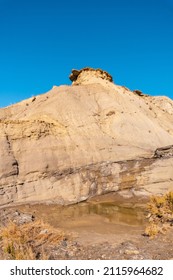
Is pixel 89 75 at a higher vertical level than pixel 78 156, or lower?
higher

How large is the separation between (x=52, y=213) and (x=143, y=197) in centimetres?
379

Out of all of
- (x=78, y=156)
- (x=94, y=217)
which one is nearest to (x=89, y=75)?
(x=78, y=156)

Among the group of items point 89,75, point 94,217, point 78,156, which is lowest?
point 94,217

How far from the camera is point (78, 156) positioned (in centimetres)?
1561

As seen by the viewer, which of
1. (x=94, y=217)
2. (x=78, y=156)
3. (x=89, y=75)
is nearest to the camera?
(x=94, y=217)

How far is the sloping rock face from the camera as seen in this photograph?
46.7 ft

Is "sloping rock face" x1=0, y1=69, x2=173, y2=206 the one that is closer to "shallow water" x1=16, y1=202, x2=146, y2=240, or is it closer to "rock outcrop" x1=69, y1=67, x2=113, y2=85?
"shallow water" x1=16, y1=202, x2=146, y2=240

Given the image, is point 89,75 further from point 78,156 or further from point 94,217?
point 94,217

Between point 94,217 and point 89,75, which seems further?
point 89,75

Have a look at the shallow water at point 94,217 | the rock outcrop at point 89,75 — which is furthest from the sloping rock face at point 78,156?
the rock outcrop at point 89,75

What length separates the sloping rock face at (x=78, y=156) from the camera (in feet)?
46.7
